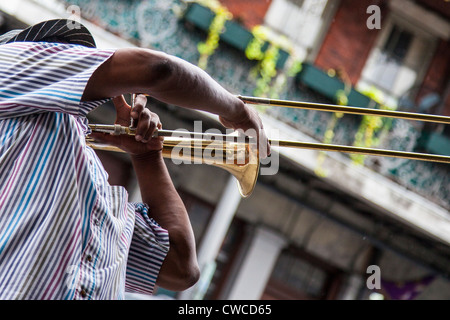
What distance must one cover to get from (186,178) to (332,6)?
3369mm

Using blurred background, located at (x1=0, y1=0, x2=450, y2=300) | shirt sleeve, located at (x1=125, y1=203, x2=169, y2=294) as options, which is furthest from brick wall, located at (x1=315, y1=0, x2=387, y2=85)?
shirt sleeve, located at (x1=125, y1=203, x2=169, y2=294)

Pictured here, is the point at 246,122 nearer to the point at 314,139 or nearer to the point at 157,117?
the point at 157,117

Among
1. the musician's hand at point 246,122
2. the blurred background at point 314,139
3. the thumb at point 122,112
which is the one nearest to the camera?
the musician's hand at point 246,122

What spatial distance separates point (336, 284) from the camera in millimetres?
8445

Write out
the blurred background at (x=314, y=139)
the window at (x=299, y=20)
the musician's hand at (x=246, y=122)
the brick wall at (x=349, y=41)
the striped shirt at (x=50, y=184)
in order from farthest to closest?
the brick wall at (x=349, y=41), the window at (x=299, y=20), the blurred background at (x=314, y=139), the musician's hand at (x=246, y=122), the striped shirt at (x=50, y=184)

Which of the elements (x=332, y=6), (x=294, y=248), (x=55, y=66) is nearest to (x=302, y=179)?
(x=294, y=248)

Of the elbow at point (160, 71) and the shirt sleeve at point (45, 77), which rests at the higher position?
the elbow at point (160, 71)

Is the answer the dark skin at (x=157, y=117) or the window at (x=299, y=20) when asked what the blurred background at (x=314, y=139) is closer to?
the window at (x=299, y=20)

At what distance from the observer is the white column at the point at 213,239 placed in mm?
6635

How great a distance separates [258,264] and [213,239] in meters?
1.24

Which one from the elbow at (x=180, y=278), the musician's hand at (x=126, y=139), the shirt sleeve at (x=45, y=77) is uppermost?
the shirt sleeve at (x=45, y=77)

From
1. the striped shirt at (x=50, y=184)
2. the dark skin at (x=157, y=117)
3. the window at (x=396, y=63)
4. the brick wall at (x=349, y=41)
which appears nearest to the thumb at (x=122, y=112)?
the dark skin at (x=157, y=117)

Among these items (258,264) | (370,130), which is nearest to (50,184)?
(258,264)
